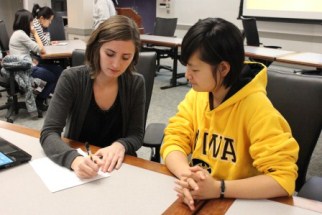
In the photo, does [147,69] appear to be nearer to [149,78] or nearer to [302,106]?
[149,78]

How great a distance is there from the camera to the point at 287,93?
1.27 meters

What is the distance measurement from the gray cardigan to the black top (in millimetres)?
33

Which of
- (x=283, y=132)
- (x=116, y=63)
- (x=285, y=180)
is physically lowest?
(x=285, y=180)

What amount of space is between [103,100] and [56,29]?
3791mm

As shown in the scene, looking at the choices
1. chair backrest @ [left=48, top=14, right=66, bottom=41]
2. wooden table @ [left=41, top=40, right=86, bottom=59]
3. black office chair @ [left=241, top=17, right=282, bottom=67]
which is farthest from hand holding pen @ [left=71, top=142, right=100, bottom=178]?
chair backrest @ [left=48, top=14, right=66, bottom=41]

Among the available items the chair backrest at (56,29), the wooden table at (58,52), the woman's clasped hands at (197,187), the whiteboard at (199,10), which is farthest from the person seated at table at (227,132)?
the whiteboard at (199,10)

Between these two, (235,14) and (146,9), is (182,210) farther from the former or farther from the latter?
(146,9)

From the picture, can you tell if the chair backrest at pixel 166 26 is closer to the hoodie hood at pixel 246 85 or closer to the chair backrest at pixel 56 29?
the chair backrest at pixel 56 29

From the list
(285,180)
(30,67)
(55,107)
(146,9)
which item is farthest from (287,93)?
(146,9)

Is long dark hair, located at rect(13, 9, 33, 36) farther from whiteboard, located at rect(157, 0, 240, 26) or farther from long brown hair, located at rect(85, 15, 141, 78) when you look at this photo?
whiteboard, located at rect(157, 0, 240, 26)

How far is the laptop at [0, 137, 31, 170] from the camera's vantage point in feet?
3.39

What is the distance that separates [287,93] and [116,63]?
0.70m

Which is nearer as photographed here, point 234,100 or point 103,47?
point 234,100

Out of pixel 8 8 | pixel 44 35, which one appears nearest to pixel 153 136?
pixel 44 35
